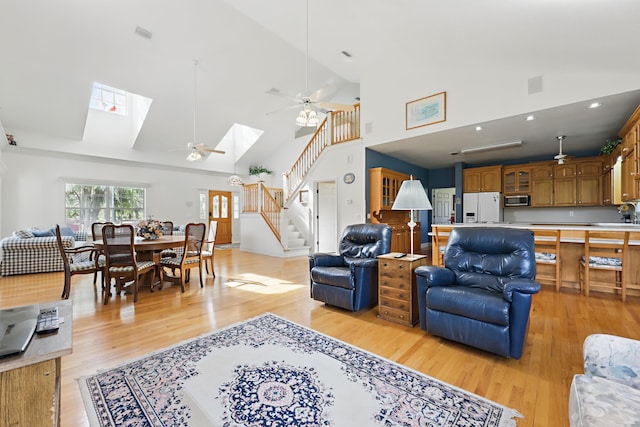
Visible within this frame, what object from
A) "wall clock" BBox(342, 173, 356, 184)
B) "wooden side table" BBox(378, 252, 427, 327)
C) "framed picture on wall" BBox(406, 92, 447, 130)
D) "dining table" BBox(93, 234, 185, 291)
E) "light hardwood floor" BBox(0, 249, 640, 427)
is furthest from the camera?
"wall clock" BBox(342, 173, 356, 184)

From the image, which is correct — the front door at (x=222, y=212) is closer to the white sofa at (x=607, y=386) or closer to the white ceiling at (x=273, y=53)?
the white ceiling at (x=273, y=53)

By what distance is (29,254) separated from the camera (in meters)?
5.38

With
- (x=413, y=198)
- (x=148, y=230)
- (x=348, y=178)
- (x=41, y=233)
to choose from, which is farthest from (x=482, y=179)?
(x=41, y=233)

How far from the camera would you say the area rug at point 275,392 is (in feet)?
5.29

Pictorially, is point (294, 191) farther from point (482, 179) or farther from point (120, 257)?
point (482, 179)

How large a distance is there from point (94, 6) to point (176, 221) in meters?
6.28

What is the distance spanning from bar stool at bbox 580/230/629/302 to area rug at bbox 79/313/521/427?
3.64 m

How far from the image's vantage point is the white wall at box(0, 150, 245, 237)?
6824mm

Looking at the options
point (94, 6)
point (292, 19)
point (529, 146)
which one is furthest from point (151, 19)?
point (529, 146)

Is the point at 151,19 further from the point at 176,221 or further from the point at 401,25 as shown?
the point at 176,221

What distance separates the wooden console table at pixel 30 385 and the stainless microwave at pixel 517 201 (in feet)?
28.9

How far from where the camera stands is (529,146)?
6.35 metres

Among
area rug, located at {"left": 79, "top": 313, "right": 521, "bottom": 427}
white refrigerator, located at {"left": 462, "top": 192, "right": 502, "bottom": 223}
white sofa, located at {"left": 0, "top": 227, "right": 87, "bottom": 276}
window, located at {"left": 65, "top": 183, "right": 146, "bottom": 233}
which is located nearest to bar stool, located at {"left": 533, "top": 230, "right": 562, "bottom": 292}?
white refrigerator, located at {"left": 462, "top": 192, "right": 502, "bottom": 223}

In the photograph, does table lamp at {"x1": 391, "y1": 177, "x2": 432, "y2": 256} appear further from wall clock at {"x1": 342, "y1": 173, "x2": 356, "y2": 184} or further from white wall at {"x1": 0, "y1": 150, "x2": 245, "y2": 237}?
white wall at {"x1": 0, "y1": 150, "x2": 245, "y2": 237}
